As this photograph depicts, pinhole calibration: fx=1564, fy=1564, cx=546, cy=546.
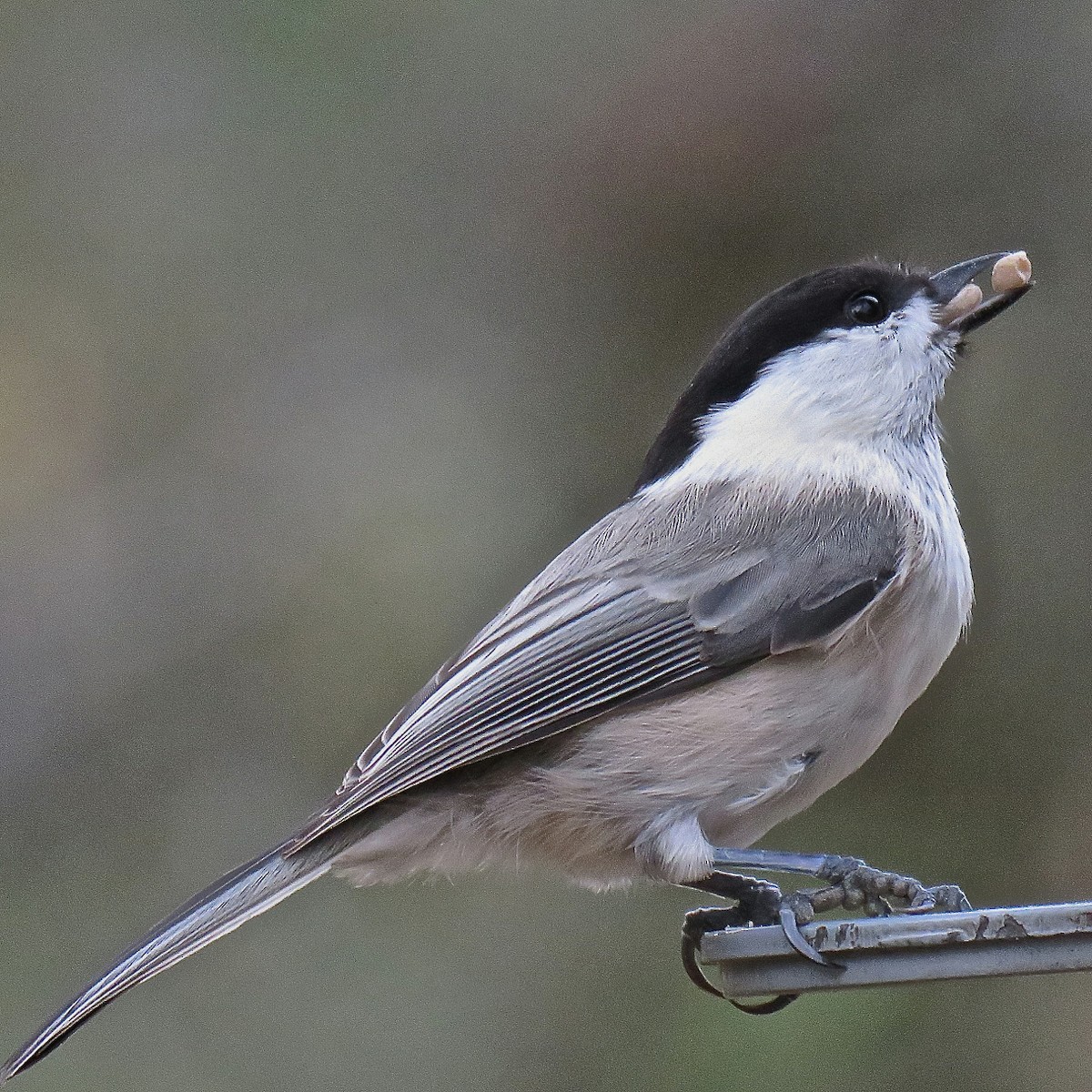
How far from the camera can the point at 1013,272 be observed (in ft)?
6.33

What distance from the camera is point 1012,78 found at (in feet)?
10.1

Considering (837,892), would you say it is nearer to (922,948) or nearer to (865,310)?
(922,948)

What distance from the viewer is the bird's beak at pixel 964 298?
205cm

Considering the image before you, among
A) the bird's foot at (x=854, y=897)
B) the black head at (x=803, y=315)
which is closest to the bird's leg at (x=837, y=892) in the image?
the bird's foot at (x=854, y=897)

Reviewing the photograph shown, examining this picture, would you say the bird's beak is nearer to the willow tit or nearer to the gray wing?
the willow tit

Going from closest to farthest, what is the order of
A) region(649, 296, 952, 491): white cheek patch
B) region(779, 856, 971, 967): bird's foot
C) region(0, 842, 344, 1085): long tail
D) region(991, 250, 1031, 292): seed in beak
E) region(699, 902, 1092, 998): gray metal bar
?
region(699, 902, 1092, 998): gray metal bar → region(779, 856, 971, 967): bird's foot → region(0, 842, 344, 1085): long tail → region(991, 250, 1031, 292): seed in beak → region(649, 296, 952, 491): white cheek patch

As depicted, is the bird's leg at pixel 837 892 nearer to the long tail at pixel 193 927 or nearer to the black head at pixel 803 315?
the long tail at pixel 193 927

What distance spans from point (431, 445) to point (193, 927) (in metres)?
Answer: 1.61

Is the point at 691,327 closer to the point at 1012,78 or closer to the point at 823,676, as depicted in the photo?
the point at 1012,78

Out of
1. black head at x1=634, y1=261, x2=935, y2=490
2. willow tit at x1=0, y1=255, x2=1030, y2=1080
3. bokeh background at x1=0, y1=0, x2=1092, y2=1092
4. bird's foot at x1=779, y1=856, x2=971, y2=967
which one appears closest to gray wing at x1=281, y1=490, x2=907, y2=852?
willow tit at x1=0, y1=255, x2=1030, y2=1080

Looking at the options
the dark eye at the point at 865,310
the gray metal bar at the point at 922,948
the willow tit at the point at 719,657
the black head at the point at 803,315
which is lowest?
the gray metal bar at the point at 922,948

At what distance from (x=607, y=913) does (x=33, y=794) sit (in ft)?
3.65

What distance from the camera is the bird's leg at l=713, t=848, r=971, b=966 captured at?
138 centimetres

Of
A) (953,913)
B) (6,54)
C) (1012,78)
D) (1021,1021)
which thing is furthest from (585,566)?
(6,54)
